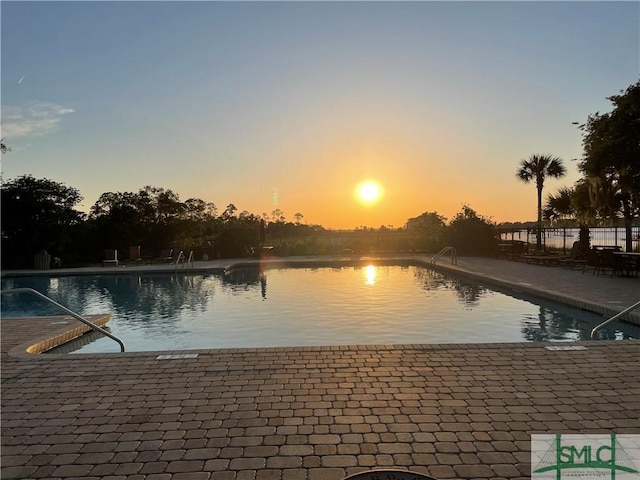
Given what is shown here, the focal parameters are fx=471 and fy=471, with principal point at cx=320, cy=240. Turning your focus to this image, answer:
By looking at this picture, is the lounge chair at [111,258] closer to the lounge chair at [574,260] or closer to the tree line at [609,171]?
the lounge chair at [574,260]

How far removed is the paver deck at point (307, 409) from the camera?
102 inches

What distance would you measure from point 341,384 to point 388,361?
0.76 metres

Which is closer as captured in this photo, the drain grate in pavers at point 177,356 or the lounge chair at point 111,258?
the drain grate in pavers at point 177,356

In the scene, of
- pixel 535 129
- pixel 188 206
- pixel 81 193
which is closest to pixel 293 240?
pixel 188 206

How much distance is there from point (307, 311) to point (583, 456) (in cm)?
673

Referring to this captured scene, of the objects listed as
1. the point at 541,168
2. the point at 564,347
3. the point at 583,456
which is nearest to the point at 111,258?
the point at 564,347

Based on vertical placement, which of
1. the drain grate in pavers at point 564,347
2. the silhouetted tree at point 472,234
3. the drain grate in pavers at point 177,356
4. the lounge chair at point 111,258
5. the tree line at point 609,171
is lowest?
the drain grate in pavers at point 177,356

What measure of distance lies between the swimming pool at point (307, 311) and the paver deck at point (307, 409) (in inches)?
84.3

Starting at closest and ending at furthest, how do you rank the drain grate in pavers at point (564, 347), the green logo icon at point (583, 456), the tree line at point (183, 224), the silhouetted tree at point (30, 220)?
the green logo icon at point (583, 456) < the drain grate in pavers at point (564, 347) < the tree line at point (183, 224) < the silhouetted tree at point (30, 220)

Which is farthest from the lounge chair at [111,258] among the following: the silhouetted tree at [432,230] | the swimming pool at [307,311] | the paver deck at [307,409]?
the paver deck at [307,409]

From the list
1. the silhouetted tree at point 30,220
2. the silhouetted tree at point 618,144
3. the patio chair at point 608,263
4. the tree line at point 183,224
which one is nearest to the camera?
the patio chair at point 608,263

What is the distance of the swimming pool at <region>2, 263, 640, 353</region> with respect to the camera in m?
6.98

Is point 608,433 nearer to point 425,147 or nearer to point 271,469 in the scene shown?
point 271,469

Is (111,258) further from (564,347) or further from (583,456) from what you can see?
(583,456)
